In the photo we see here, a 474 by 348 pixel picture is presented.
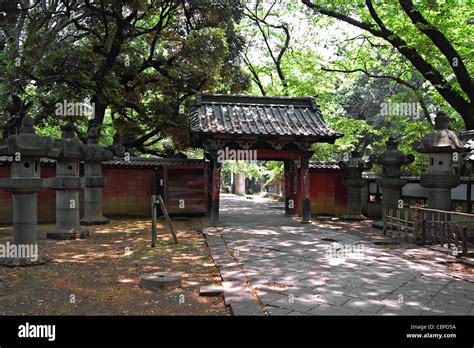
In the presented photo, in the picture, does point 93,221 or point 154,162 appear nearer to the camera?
point 93,221

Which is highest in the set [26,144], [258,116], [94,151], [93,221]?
[258,116]

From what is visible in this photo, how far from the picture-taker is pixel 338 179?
1734 centimetres

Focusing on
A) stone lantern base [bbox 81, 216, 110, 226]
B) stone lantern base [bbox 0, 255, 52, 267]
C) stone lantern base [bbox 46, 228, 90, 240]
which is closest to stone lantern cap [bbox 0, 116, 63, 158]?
stone lantern base [bbox 0, 255, 52, 267]

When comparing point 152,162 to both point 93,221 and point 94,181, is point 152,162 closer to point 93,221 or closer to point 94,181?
point 94,181

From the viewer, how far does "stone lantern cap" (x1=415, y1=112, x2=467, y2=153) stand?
10469 mm

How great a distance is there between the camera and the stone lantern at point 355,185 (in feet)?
53.0

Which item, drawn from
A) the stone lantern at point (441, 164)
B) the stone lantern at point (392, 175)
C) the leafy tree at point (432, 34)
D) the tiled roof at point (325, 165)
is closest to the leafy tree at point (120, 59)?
the leafy tree at point (432, 34)

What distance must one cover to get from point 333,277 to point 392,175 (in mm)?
7570

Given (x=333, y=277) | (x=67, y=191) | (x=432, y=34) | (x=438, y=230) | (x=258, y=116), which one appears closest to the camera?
(x=333, y=277)

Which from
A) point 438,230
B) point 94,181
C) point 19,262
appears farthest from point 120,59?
point 438,230

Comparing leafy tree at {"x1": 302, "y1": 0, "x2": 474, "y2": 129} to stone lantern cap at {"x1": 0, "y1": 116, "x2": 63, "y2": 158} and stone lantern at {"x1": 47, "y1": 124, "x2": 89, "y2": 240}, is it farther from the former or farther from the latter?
stone lantern cap at {"x1": 0, "y1": 116, "x2": 63, "y2": 158}

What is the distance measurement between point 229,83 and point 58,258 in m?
13.8

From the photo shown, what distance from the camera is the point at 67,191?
10672mm

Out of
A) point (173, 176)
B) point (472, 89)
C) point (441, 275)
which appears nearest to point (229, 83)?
point (173, 176)
